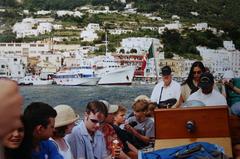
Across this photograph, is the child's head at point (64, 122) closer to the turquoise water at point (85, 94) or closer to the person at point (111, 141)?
the person at point (111, 141)

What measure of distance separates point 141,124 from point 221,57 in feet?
5.72

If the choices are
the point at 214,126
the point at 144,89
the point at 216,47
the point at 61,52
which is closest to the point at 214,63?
the point at 216,47

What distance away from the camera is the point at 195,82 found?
338 cm

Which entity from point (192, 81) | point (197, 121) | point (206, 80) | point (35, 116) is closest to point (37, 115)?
point (35, 116)

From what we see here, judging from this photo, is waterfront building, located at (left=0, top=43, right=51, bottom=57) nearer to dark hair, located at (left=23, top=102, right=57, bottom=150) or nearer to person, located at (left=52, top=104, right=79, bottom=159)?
person, located at (left=52, top=104, right=79, bottom=159)

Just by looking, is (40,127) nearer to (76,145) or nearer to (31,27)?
(76,145)

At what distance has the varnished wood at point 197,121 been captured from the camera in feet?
7.61

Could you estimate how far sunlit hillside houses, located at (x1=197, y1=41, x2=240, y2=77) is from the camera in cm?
484

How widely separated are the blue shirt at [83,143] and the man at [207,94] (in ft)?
2.01

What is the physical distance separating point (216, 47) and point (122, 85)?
1049 mm

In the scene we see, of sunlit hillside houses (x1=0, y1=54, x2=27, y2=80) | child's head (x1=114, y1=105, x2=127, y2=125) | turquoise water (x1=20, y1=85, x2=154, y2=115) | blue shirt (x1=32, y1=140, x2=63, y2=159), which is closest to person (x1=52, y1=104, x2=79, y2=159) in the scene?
blue shirt (x1=32, y1=140, x2=63, y2=159)

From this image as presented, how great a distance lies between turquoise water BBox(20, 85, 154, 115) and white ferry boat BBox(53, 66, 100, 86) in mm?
69

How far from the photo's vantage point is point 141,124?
3557 mm

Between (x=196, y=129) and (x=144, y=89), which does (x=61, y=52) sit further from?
(x=196, y=129)
